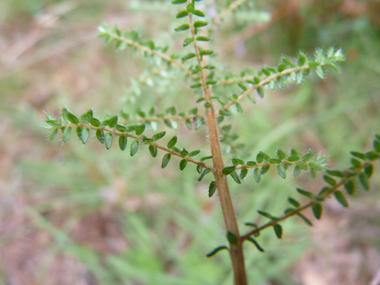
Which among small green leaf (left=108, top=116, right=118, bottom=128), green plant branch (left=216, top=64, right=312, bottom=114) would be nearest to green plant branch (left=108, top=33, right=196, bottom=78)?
green plant branch (left=216, top=64, right=312, bottom=114)

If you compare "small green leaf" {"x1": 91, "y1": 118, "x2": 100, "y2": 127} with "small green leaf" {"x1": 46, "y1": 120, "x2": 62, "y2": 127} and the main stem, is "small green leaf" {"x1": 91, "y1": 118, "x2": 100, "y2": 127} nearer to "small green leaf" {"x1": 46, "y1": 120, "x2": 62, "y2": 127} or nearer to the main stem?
"small green leaf" {"x1": 46, "y1": 120, "x2": 62, "y2": 127}

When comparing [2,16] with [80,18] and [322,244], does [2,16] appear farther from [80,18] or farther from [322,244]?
[322,244]

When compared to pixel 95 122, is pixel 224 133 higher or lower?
higher

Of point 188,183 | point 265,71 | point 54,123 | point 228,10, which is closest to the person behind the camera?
point 54,123

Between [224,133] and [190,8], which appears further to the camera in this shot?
[224,133]

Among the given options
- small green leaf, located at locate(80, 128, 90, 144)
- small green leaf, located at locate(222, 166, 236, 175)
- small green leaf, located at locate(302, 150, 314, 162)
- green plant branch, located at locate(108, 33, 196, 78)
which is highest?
green plant branch, located at locate(108, 33, 196, 78)

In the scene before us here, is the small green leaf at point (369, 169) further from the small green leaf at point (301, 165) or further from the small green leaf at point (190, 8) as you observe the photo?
the small green leaf at point (190, 8)

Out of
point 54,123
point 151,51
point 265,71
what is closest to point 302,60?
point 265,71

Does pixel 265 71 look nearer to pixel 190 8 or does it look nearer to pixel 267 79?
pixel 267 79
